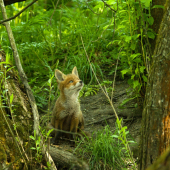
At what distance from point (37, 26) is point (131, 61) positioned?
3.23m

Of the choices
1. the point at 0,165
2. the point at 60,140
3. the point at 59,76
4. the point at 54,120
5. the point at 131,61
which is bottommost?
the point at 60,140

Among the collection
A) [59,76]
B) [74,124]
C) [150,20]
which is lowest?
[74,124]

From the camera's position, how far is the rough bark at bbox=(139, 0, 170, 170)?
2.78 m

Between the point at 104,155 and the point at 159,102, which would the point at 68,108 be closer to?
the point at 104,155

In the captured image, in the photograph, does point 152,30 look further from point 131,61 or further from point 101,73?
point 101,73

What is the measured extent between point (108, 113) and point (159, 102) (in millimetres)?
2961

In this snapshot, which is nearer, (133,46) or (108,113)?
(133,46)

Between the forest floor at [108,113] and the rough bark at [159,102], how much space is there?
1.60m

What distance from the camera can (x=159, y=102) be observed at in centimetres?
282

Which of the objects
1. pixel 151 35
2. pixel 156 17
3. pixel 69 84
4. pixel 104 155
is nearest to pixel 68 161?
pixel 104 155

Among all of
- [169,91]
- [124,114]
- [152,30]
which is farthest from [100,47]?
[169,91]

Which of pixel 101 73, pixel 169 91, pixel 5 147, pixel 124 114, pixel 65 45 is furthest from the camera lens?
pixel 65 45

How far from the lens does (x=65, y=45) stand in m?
7.14

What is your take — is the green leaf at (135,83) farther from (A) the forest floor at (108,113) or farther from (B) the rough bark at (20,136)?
(B) the rough bark at (20,136)
